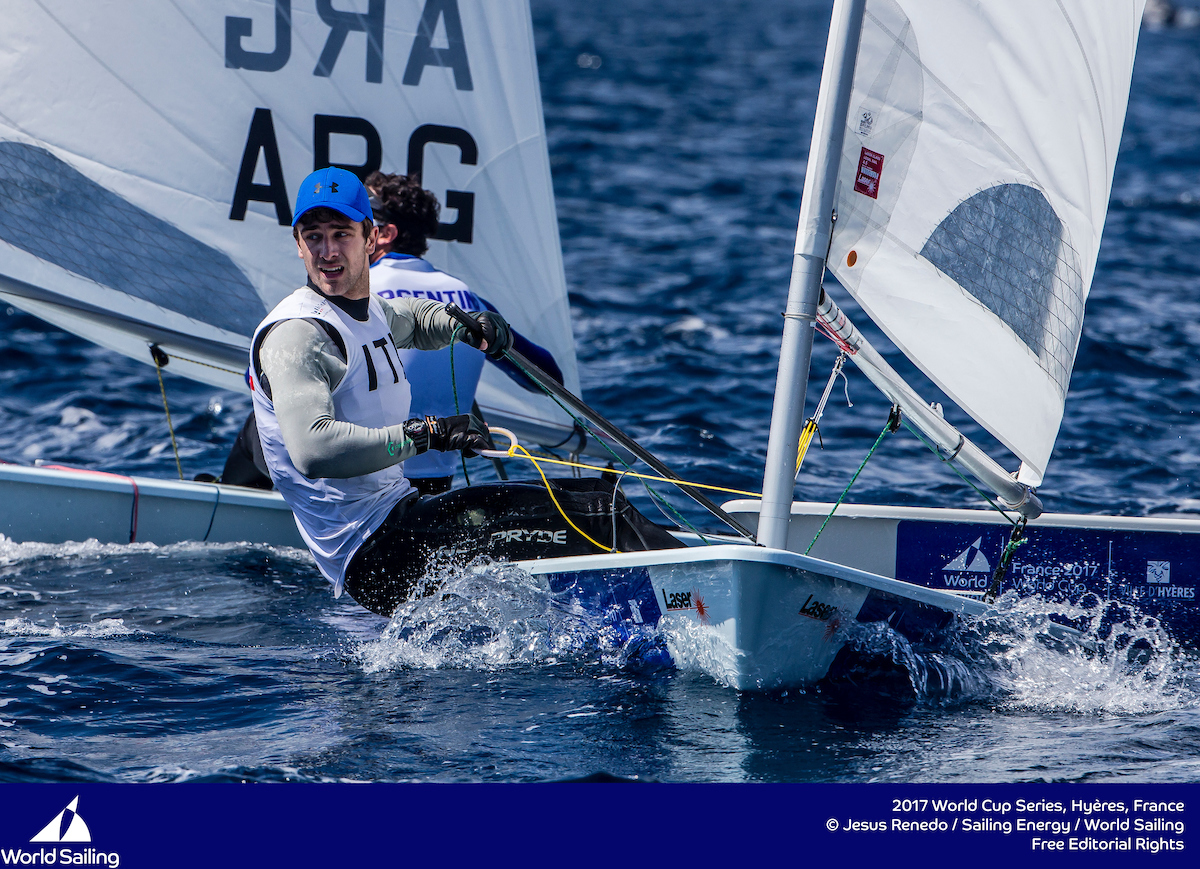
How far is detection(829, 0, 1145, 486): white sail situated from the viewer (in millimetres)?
2902

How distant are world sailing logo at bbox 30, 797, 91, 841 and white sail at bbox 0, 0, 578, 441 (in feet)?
7.54

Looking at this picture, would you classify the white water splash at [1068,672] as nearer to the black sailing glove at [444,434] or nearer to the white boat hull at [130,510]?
the black sailing glove at [444,434]

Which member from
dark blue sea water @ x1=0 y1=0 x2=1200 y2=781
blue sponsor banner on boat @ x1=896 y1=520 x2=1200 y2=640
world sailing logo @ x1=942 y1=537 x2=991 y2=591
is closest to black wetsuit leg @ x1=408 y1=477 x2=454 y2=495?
dark blue sea water @ x1=0 y1=0 x2=1200 y2=781

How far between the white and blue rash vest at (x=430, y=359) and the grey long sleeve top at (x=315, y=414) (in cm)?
83

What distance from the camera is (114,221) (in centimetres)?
438

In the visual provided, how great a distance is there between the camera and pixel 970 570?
3.85 meters

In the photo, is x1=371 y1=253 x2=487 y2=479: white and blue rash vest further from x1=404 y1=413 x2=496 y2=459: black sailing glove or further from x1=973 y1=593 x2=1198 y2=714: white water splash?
x1=973 y1=593 x2=1198 y2=714: white water splash

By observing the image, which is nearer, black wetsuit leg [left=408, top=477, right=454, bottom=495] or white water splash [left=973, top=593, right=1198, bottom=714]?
white water splash [left=973, top=593, right=1198, bottom=714]

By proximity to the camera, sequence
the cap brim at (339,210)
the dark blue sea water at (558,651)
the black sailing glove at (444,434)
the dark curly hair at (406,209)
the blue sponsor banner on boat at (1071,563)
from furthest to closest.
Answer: the dark curly hair at (406,209) < the blue sponsor banner on boat at (1071,563) < the cap brim at (339,210) < the black sailing glove at (444,434) < the dark blue sea water at (558,651)

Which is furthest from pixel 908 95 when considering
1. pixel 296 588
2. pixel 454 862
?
pixel 296 588

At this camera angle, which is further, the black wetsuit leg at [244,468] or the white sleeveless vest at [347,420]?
the black wetsuit leg at [244,468]

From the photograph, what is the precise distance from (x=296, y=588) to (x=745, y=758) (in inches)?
69.2

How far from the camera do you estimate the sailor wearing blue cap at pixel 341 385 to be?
2.82m

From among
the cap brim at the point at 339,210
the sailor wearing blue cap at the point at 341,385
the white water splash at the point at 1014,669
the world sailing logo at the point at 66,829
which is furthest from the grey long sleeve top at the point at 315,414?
the white water splash at the point at 1014,669
